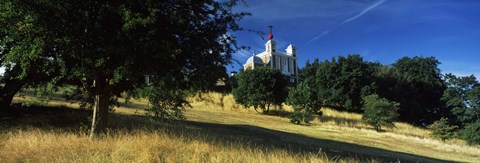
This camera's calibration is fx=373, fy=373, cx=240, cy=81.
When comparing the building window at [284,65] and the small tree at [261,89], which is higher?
the building window at [284,65]

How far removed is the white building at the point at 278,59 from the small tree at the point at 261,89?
2300cm

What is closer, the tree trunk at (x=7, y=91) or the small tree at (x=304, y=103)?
the tree trunk at (x=7, y=91)

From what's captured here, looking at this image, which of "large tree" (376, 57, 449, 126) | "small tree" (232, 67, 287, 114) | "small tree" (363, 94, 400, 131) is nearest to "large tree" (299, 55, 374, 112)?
"large tree" (376, 57, 449, 126)

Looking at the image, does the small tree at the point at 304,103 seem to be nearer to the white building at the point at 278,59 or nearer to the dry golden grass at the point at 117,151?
the white building at the point at 278,59

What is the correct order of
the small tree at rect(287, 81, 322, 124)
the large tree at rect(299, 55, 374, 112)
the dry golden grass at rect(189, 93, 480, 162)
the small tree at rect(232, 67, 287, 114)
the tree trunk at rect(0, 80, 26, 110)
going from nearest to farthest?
the tree trunk at rect(0, 80, 26, 110) → the dry golden grass at rect(189, 93, 480, 162) → the small tree at rect(287, 81, 322, 124) → the small tree at rect(232, 67, 287, 114) → the large tree at rect(299, 55, 374, 112)

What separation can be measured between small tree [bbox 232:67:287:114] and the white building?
23.0m

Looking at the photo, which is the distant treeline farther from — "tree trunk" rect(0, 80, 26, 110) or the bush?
"tree trunk" rect(0, 80, 26, 110)

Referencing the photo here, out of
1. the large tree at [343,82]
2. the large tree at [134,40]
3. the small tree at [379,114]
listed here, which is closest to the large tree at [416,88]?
the large tree at [343,82]

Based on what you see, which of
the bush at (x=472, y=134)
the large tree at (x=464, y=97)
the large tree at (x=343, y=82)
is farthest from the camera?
the large tree at (x=343, y=82)

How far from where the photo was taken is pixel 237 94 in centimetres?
4397

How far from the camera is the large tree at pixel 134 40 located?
8.81 m

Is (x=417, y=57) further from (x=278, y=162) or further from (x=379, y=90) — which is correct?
(x=278, y=162)

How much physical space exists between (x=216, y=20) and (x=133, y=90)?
406 centimetres

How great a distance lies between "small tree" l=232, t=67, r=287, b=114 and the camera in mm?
42694
